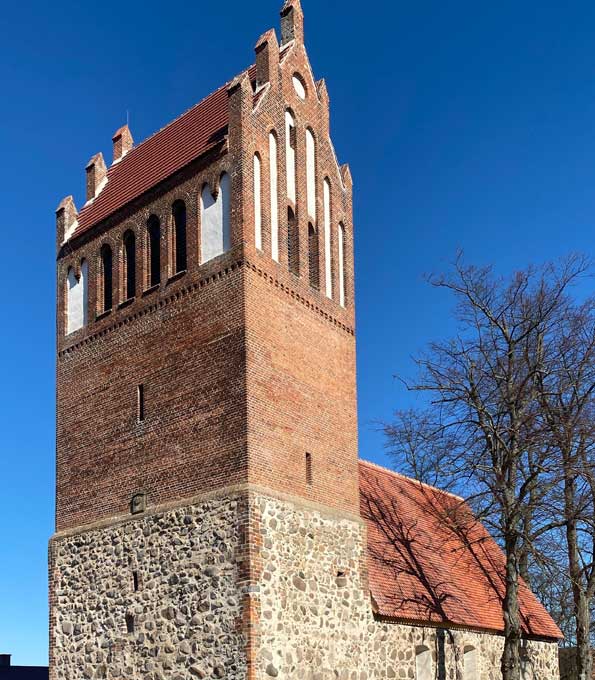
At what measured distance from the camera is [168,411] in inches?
798

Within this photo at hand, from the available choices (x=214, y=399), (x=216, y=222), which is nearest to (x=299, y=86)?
(x=216, y=222)

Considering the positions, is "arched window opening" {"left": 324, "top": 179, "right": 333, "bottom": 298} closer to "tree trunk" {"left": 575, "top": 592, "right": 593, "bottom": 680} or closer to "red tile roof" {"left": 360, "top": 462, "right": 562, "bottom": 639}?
"red tile roof" {"left": 360, "top": 462, "right": 562, "bottom": 639}

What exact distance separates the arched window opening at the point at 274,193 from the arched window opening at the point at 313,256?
152 centimetres

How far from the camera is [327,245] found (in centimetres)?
2303

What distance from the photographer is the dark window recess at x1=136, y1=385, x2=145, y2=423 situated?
20.9 m

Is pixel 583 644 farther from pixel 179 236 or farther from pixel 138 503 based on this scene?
pixel 179 236

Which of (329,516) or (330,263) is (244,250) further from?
(329,516)

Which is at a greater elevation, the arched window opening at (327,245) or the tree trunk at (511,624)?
the arched window opening at (327,245)

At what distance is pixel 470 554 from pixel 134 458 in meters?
12.0

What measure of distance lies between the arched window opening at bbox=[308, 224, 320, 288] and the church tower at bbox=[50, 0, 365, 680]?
42 mm

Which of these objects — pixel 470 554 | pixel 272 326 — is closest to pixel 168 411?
pixel 272 326

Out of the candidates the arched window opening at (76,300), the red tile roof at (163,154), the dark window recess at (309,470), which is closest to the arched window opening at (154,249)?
the red tile roof at (163,154)

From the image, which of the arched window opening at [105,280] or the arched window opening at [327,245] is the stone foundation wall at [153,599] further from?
the arched window opening at [327,245]

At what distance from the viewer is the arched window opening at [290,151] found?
21938 millimetres
